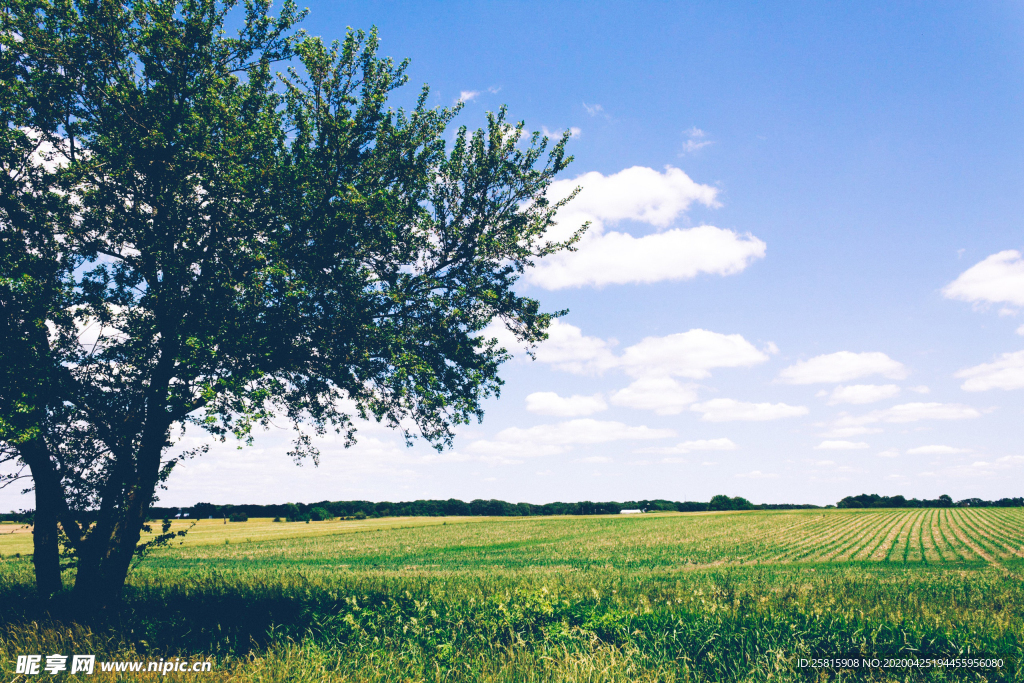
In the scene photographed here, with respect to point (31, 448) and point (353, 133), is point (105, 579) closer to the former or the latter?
point (31, 448)

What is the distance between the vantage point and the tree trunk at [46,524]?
10.4 metres

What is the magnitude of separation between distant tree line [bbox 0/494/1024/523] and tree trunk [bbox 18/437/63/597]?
3383 inches

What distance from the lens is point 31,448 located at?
9781mm

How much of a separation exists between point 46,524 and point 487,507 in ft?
375

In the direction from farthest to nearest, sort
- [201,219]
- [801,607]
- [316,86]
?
[316,86], [201,219], [801,607]

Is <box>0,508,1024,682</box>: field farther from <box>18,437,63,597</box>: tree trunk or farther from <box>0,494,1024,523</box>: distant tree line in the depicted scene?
<box>0,494,1024,523</box>: distant tree line

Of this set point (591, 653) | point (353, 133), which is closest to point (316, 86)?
point (353, 133)

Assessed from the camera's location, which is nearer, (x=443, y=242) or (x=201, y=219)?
(x=201, y=219)

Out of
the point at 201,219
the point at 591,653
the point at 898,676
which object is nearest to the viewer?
the point at 898,676

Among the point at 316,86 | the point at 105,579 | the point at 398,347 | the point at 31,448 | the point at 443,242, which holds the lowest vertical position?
the point at 105,579

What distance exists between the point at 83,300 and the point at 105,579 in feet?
18.2

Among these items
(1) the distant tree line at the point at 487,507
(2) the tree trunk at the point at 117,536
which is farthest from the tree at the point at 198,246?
(1) the distant tree line at the point at 487,507

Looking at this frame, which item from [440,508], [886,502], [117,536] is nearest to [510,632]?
[117,536]

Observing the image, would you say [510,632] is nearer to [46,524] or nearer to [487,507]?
[46,524]
